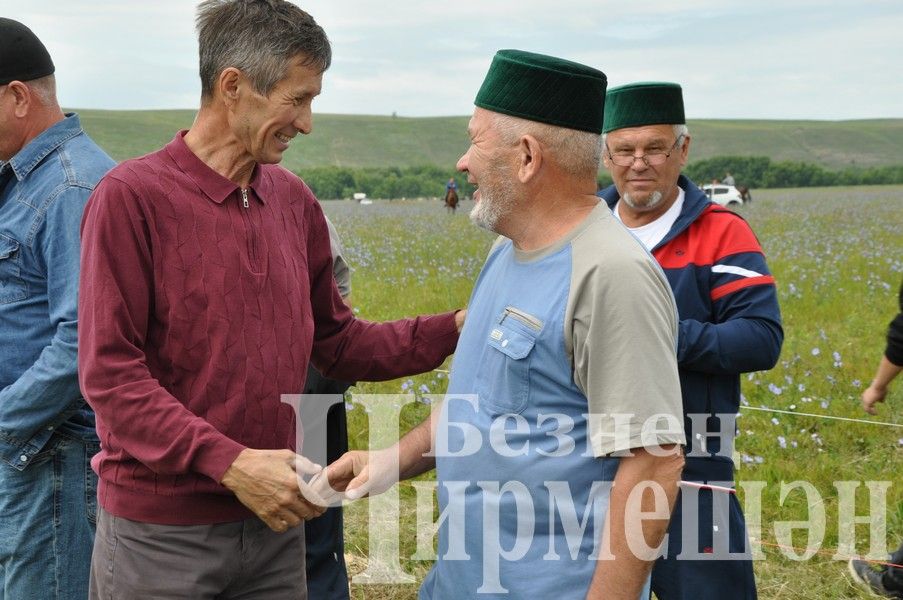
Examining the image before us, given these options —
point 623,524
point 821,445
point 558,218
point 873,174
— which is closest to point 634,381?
point 623,524

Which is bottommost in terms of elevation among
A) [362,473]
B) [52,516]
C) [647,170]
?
[52,516]

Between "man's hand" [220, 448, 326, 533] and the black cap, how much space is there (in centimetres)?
150

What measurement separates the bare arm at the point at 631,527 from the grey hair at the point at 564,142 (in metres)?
0.63

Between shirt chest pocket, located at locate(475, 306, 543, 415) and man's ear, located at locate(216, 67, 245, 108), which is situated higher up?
man's ear, located at locate(216, 67, 245, 108)

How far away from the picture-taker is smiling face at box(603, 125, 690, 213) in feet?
10.9

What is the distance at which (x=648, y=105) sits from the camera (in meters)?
3.40

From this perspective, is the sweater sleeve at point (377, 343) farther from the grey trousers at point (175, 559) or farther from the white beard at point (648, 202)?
the white beard at point (648, 202)

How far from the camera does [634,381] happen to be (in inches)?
76.4

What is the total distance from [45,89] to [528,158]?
5.68ft

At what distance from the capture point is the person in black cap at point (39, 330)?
282 centimetres

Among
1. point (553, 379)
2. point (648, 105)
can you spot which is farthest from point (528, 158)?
point (648, 105)

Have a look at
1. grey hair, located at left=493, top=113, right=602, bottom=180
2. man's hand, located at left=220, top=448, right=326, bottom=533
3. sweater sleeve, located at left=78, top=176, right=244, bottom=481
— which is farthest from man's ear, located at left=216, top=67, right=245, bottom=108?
man's hand, located at left=220, top=448, right=326, bottom=533

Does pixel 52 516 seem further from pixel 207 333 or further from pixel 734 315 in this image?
pixel 734 315

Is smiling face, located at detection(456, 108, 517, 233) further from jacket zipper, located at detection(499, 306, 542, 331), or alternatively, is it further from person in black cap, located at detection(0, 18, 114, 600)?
person in black cap, located at detection(0, 18, 114, 600)
